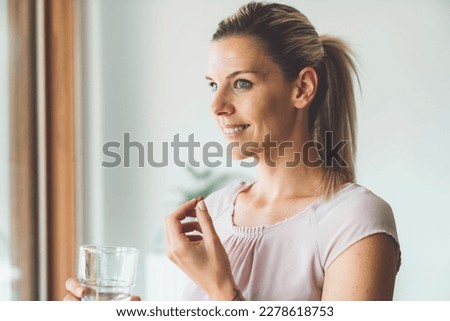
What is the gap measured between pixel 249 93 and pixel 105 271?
0.41 meters

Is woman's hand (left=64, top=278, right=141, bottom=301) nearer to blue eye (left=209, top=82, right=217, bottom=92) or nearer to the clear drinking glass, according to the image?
the clear drinking glass

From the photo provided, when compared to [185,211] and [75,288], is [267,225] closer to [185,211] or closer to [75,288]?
[185,211]

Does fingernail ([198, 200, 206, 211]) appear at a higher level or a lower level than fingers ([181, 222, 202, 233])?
higher

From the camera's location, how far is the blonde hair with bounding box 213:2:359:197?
1123 millimetres

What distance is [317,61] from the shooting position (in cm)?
112

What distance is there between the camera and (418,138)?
1205mm

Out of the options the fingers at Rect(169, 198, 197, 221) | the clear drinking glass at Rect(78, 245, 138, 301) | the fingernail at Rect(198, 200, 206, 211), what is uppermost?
the fingernail at Rect(198, 200, 206, 211)

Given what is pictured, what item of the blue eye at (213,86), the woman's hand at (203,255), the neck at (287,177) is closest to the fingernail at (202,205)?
the woman's hand at (203,255)

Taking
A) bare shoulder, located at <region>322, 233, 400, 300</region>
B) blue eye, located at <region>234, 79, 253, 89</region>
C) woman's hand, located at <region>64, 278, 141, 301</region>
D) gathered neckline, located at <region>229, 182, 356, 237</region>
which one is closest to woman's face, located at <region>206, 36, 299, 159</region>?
blue eye, located at <region>234, 79, 253, 89</region>

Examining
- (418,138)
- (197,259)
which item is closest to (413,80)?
Result: (418,138)

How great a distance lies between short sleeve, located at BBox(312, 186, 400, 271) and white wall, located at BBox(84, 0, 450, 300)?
55mm

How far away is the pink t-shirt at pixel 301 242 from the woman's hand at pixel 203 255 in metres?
0.05

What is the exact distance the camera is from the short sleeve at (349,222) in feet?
3.47

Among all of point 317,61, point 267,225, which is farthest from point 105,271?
point 317,61
